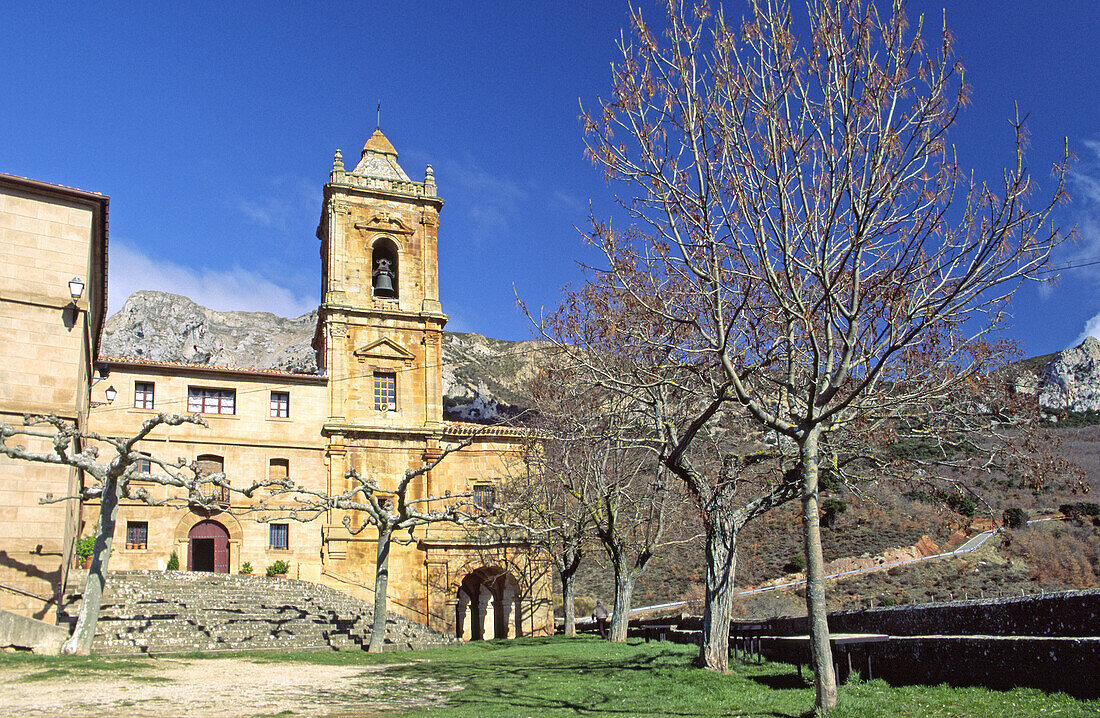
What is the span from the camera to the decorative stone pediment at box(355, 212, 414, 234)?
39531 mm

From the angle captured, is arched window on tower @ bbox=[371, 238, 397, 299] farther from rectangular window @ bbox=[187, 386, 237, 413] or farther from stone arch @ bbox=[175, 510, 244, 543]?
stone arch @ bbox=[175, 510, 244, 543]

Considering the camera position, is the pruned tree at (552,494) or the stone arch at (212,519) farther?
the stone arch at (212,519)

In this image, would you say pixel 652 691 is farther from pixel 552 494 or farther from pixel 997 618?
pixel 552 494

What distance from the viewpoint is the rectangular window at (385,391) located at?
38375 millimetres

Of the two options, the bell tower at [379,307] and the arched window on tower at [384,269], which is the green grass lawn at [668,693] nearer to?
A: the bell tower at [379,307]

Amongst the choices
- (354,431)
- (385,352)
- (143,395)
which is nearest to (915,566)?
(354,431)

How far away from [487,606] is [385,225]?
19.6 metres

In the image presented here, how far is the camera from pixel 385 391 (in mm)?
38656

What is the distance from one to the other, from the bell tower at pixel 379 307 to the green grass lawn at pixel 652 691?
57.8 feet

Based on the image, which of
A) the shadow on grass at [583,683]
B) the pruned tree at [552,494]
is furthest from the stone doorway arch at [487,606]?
the shadow on grass at [583,683]

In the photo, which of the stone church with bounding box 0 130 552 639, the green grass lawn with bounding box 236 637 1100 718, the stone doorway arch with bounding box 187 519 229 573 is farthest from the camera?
the stone doorway arch with bounding box 187 519 229 573

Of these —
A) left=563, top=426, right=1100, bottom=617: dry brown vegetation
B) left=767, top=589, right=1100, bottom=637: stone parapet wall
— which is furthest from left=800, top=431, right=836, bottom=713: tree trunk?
left=563, top=426, right=1100, bottom=617: dry brown vegetation

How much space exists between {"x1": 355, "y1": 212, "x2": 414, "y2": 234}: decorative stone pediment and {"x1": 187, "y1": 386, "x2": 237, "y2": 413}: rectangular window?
9.77 m

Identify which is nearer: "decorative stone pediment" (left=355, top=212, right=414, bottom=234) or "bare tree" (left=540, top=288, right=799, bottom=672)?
"bare tree" (left=540, top=288, right=799, bottom=672)
